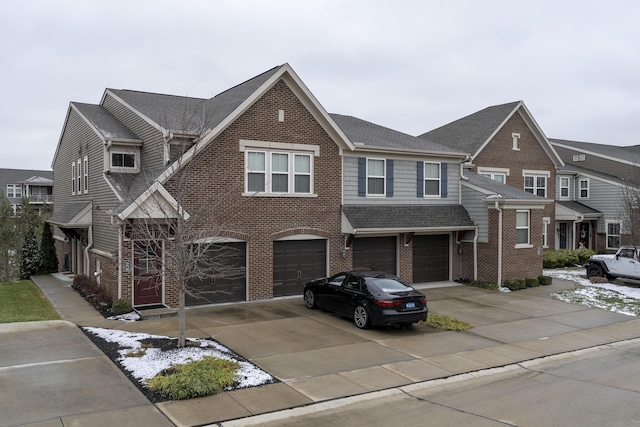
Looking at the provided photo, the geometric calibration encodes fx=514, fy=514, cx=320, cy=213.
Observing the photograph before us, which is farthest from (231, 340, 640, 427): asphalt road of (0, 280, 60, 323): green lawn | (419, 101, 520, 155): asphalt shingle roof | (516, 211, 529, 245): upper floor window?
(419, 101, 520, 155): asphalt shingle roof

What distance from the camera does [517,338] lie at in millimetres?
13656

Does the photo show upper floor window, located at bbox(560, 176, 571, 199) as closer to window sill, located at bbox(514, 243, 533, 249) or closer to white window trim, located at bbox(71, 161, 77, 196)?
window sill, located at bbox(514, 243, 533, 249)

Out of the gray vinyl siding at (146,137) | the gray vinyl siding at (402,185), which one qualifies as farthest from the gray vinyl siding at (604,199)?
the gray vinyl siding at (146,137)

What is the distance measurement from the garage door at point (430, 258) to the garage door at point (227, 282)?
8131mm

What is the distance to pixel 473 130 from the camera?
3075cm

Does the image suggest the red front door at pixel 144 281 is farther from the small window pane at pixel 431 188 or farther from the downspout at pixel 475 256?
the downspout at pixel 475 256

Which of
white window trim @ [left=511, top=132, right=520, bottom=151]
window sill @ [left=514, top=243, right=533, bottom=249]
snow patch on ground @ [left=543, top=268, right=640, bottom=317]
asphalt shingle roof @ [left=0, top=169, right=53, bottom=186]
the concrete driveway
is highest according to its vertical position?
asphalt shingle roof @ [left=0, top=169, right=53, bottom=186]

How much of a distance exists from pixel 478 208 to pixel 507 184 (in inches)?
342

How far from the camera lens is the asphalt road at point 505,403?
8031 millimetres

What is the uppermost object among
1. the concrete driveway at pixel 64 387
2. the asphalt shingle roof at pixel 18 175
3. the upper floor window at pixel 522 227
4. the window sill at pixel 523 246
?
the asphalt shingle roof at pixel 18 175

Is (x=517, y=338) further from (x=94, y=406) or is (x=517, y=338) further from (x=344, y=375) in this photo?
(x=94, y=406)

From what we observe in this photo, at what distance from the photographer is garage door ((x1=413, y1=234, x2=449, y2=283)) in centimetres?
2236

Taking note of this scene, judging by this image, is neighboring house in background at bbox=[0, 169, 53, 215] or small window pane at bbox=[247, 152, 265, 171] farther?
neighboring house in background at bbox=[0, 169, 53, 215]

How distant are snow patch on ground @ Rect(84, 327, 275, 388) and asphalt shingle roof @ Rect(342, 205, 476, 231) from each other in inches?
357
